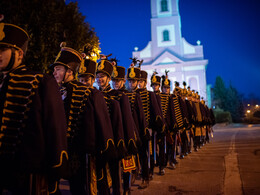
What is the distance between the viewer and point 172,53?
53000 mm

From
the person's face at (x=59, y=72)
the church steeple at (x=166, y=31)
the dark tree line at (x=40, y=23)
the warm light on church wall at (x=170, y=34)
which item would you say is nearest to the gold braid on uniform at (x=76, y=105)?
the person's face at (x=59, y=72)

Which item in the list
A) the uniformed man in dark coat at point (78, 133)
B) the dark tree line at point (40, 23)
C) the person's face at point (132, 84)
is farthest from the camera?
the dark tree line at point (40, 23)

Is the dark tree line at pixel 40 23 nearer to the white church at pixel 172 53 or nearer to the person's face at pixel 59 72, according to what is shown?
the person's face at pixel 59 72

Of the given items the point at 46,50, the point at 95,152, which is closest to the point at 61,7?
the point at 46,50

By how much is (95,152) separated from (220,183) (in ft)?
12.4

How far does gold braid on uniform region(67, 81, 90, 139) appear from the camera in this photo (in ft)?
10.0

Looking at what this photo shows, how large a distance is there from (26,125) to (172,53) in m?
52.9

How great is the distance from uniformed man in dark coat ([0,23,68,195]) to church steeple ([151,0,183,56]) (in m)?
52.7

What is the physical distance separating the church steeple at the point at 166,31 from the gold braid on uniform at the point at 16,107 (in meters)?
52.8

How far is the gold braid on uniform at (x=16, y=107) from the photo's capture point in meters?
2.10

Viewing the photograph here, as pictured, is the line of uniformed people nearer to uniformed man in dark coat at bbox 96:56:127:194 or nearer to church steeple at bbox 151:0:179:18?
uniformed man in dark coat at bbox 96:56:127:194

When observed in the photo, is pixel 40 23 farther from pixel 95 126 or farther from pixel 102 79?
pixel 95 126

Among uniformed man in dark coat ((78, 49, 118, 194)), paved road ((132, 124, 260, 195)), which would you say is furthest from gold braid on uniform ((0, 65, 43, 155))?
paved road ((132, 124, 260, 195))

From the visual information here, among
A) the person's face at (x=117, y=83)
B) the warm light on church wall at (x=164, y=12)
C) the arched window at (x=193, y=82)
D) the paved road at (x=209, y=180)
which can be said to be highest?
the warm light on church wall at (x=164, y=12)
